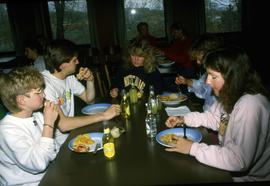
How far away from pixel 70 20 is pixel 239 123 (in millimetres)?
6077

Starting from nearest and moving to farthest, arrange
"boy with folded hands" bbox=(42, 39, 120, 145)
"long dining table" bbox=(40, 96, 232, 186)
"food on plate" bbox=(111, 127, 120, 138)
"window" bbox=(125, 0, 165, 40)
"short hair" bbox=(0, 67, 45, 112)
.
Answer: "long dining table" bbox=(40, 96, 232, 186)
"short hair" bbox=(0, 67, 45, 112)
"food on plate" bbox=(111, 127, 120, 138)
"boy with folded hands" bbox=(42, 39, 120, 145)
"window" bbox=(125, 0, 165, 40)

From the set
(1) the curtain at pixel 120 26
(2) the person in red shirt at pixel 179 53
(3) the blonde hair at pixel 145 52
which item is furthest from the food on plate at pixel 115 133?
(1) the curtain at pixel 120 26

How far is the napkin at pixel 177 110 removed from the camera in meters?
2.20

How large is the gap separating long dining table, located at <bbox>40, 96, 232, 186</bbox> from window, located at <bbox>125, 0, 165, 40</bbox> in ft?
17.3

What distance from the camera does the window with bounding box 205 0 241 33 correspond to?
6.57 meters

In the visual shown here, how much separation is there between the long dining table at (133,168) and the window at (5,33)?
222 inches

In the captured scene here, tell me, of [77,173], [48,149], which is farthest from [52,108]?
[77,173]

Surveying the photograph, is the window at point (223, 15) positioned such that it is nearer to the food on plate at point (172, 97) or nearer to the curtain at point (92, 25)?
the curtain at point (92, 25)

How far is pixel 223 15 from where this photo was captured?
6.64 meters

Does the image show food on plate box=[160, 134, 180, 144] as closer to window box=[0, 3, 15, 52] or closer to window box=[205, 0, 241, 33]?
window box=[205, 0, 241, 33]

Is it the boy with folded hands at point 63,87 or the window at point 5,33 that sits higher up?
the window at point 5,33

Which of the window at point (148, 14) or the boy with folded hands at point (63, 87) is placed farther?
the window at point (148, 14)

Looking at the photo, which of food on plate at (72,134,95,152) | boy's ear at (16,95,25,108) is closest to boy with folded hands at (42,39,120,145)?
food on plate at (72,134,95,152)

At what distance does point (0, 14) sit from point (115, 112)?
551 cm
